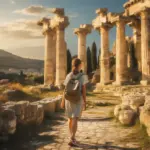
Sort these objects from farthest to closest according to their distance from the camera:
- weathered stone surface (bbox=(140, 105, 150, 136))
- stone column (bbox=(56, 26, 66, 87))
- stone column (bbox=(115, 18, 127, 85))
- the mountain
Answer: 1. the mountain
2. stone column (bbox=(56, 26, 66, 87))
3. stone column (bbox=(115, 18, 127, 85))
4. weathered stone surface (bbox=(140, 105, 150, 136))

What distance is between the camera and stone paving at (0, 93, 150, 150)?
605cm

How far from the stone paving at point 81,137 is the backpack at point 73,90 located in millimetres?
1079

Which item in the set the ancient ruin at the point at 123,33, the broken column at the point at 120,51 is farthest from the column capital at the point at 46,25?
the broken column at the point at 120,51

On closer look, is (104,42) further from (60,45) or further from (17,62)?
(17,62)

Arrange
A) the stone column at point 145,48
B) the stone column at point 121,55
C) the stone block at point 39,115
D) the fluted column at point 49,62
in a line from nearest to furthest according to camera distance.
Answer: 1. the stone block at point 39,115
2. the stone column at point 145,48
3. the stone column at point 121,55
4. the fluted column at point 49,62

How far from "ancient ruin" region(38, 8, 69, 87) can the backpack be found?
21.3m

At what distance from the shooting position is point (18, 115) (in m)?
7.73

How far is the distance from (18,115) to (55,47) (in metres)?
25.5

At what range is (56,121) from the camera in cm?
955

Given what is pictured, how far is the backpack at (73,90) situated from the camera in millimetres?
6352

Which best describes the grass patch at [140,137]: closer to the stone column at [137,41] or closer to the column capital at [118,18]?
the column capital at [118,18]

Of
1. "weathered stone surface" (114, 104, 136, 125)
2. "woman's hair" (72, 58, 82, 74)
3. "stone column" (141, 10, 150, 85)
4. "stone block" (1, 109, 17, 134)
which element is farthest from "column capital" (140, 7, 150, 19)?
"stone block" (1, 109, 17, 134)

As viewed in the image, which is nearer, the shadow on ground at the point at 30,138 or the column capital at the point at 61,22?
the shadow on ground at the point at 30,138

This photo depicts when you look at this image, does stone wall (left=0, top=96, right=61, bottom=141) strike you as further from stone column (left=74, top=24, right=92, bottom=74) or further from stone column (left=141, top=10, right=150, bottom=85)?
stone column (left=74, top=24, right=92, bottom=74)
